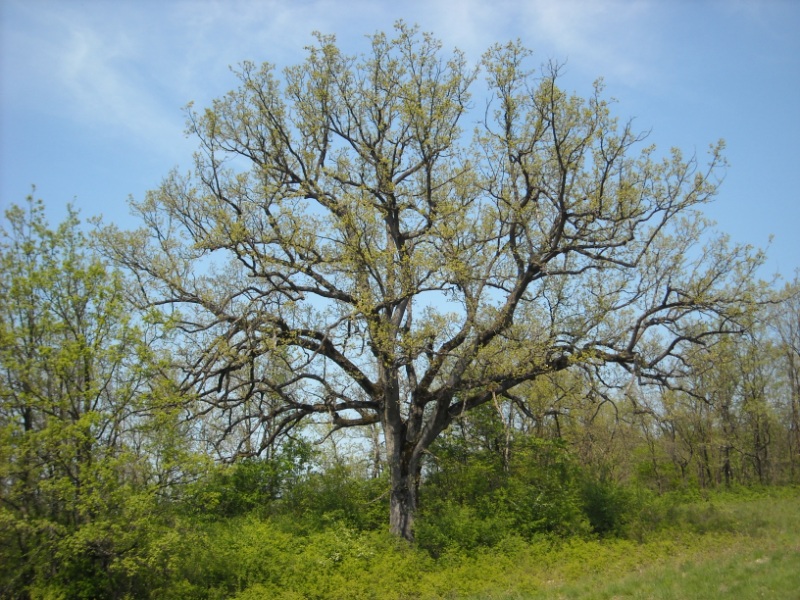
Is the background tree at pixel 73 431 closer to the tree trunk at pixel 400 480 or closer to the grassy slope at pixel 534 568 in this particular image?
the grassy slope at pixel 534 568

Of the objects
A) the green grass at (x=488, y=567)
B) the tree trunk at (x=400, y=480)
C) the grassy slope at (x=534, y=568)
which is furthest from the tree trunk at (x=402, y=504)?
the grassy slope at (x=534, y=568)

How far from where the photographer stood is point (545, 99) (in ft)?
49.6

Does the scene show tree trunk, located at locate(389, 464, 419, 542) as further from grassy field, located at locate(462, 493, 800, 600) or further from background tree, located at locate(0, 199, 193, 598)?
background tree, located at locate(0, 199, 193, 598)

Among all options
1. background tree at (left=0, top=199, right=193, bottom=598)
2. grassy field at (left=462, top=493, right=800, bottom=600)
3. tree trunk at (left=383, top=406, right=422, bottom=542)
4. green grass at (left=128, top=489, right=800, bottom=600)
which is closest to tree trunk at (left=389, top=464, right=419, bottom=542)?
tree trunk at (left=383, top=406, right=422, bottom=542)

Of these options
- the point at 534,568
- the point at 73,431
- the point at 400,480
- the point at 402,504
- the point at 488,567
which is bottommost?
the point at 534,568

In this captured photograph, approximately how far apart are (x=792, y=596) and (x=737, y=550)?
15.5 feet

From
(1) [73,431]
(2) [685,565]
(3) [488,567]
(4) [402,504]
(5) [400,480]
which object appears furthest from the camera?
(5) [400,480]

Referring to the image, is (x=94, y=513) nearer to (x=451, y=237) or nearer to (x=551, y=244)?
(x=451, y=237)

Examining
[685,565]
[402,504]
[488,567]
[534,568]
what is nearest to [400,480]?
[402,504]

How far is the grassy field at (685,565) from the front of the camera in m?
10.9

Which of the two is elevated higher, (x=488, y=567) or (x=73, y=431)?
(x=73, y=431)

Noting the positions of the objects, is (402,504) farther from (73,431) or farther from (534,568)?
(73,431)

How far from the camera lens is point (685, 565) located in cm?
1297

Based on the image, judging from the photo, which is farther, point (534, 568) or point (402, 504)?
point (402, 504)
